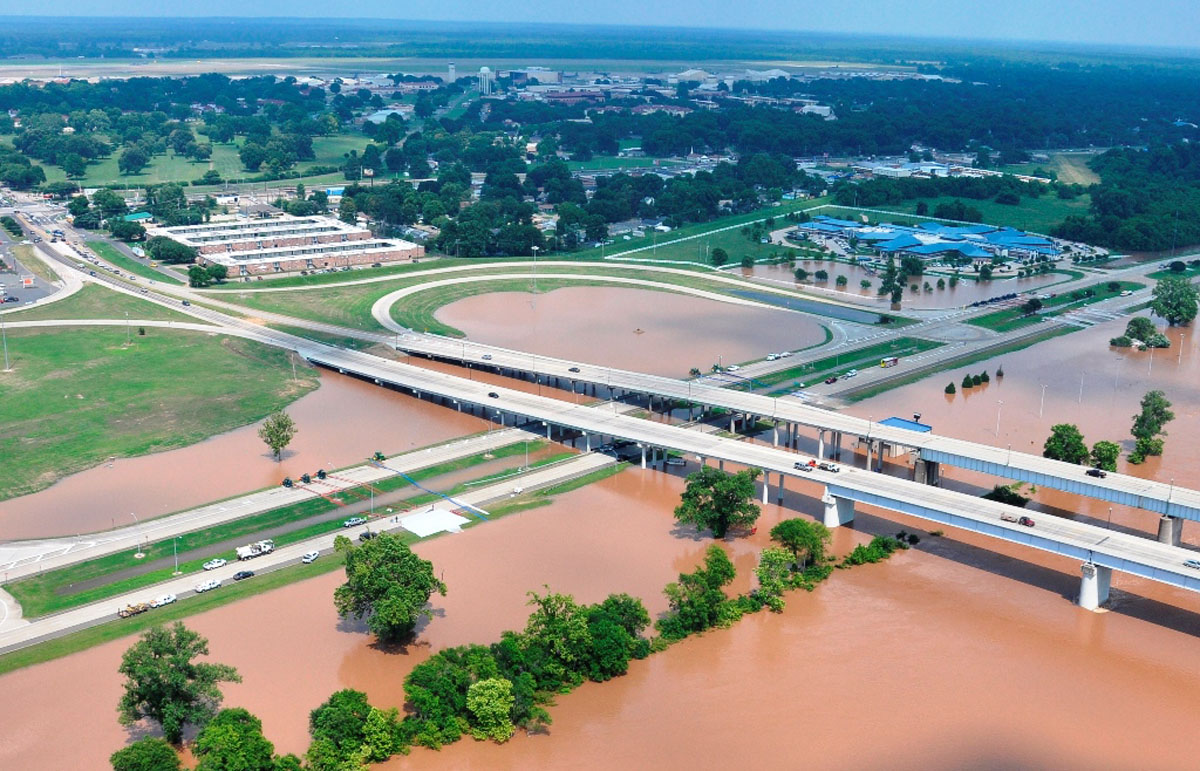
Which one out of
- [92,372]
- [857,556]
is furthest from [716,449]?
[92,372]

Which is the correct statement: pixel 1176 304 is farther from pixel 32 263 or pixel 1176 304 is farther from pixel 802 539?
pixel 32 263

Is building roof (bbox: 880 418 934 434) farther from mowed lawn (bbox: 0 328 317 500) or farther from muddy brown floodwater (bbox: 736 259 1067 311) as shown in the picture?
mowed lawn (bbox: 0 328 317 500)

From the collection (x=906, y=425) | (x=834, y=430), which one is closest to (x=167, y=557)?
(x=834, y=430)

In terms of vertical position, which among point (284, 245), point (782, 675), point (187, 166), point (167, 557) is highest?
point (187, 166)

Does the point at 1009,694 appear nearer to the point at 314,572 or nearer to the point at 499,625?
the point at 499,625

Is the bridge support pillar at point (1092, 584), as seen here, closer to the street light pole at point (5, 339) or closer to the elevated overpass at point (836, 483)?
the elevated overpass at point (836, 483)
